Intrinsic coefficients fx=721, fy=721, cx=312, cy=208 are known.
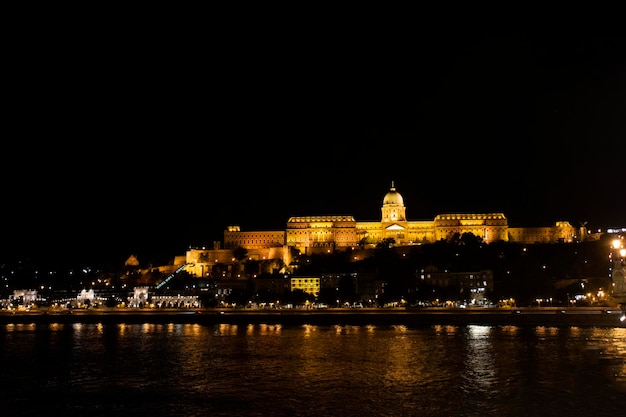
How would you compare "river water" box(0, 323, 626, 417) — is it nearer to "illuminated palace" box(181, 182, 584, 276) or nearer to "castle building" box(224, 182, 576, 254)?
"illuminated palace" box(181, 182, 584, 276)

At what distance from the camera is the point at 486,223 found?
8156cm

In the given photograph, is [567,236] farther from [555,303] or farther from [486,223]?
[555,303]

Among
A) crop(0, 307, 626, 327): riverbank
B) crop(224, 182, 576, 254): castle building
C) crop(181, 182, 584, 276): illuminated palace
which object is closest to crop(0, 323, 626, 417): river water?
crop(0, 307, 626, 327): riverbank

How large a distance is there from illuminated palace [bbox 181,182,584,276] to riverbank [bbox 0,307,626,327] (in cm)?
2414

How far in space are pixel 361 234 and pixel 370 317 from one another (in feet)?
126

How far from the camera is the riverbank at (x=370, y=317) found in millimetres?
40169

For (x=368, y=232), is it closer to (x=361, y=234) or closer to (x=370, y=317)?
(x=361, y=234)

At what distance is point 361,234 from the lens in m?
84.5

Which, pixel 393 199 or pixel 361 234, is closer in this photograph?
pixel 361 234

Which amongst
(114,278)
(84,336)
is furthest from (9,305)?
(84,336)

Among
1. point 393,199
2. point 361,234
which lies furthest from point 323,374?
point 393,199

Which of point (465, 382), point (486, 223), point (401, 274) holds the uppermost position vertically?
point (486, 223)

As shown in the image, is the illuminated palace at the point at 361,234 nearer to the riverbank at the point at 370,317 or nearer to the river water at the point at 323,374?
the riverbank at the point at 370,317

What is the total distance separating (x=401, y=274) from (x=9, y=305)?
128 ft
